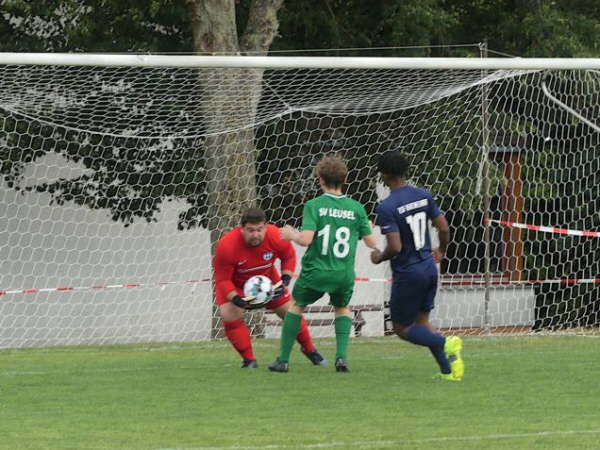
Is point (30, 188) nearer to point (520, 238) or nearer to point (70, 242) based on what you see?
point (70, 242)

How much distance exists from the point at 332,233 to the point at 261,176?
6.47 meters

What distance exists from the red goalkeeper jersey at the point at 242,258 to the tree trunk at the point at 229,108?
3.28m

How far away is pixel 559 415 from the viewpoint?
817cm

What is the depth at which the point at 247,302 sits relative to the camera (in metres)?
10.5

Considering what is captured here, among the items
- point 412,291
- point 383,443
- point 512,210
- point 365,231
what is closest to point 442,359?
point 412,291

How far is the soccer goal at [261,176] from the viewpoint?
1452 centimetres

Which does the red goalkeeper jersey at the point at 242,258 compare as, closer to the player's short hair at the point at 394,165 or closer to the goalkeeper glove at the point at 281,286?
the goalkeeper glove at the point at 281,286

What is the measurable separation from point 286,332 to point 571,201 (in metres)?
8.58

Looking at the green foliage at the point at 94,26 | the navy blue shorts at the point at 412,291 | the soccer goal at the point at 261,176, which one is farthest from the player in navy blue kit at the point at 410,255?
the green foliage at the point at 94,26

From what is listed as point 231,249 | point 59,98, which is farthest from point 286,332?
point 59,98

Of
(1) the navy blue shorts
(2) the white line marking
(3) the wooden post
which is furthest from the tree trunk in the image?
(2) the white line marking

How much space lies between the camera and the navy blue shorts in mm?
9773

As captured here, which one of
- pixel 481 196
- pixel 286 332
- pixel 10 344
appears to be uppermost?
pixel 481 196

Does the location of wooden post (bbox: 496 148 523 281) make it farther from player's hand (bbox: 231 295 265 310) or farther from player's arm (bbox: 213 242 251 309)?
player's hand (bbox: 231 295 265 310)
